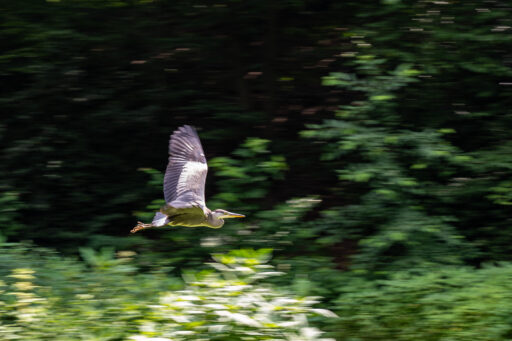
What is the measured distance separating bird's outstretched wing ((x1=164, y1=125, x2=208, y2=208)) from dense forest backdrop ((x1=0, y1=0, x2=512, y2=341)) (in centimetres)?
51

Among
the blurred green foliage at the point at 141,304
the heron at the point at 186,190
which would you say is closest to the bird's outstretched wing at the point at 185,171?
the heron at the point at 186,190

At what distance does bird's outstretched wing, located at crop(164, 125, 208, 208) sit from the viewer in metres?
4.60

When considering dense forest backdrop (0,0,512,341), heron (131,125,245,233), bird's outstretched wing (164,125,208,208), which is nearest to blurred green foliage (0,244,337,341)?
dense forest backdrop (0,0,512,341)

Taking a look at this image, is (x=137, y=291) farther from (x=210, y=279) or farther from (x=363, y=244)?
(x=363, y=244)

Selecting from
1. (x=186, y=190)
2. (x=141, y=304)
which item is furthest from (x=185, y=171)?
(x=141, y=304)

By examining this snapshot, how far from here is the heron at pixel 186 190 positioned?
421 cm

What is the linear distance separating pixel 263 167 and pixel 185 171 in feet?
7.33

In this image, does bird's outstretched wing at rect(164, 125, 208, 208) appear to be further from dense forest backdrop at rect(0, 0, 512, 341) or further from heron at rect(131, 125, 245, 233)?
dense forest backdrop at rect(0, 0, 512, 341)

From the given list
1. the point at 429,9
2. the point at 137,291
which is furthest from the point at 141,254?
the point at 429,9

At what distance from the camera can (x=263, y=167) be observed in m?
6.99

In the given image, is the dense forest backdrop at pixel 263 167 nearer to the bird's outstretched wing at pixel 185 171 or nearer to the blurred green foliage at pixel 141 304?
the blurred green foliage at pixel 141 304

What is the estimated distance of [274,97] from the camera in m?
8.56

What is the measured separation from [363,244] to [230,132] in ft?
7.69

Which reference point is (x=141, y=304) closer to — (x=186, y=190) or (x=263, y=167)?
(x=186, y=190)
